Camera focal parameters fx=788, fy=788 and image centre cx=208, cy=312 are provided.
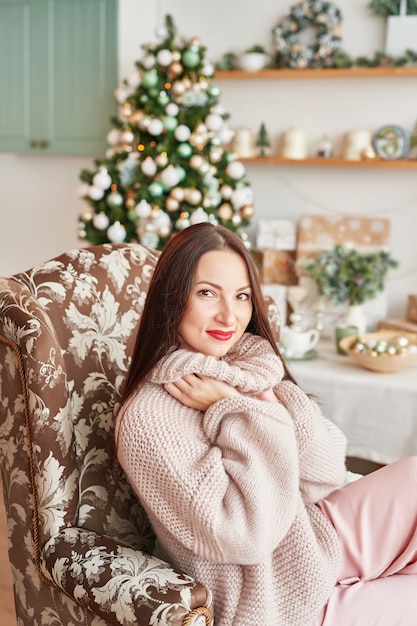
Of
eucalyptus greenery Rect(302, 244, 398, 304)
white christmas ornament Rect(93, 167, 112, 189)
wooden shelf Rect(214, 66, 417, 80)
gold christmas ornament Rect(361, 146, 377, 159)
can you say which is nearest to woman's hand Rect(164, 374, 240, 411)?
eucalyptus greenery Rect(302, 244, 398, 304)

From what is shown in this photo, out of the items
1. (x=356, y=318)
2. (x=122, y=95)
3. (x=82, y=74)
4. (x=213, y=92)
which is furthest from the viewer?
(x=82, y=74)

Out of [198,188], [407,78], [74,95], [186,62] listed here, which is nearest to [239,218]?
[198,188]

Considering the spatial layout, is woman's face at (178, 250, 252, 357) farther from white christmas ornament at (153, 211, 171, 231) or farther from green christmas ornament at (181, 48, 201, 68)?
green christmas ornament at (181, 48, 201, 68)

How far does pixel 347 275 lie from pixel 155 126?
107 cm

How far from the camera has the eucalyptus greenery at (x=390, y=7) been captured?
3537mm

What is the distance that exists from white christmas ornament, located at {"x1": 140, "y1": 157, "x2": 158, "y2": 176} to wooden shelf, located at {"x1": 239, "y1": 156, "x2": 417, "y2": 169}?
50 cm

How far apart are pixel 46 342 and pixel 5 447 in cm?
23

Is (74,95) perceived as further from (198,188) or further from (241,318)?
(241,318)

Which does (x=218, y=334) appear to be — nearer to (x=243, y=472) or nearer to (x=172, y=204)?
(x=243, y=472)

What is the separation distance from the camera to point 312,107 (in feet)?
12.5

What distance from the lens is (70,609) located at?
1380 millimetres

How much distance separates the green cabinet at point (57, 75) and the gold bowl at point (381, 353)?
200 centimetres

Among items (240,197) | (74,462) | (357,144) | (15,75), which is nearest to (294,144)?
(357,144)

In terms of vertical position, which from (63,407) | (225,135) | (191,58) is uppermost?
(191,58)
